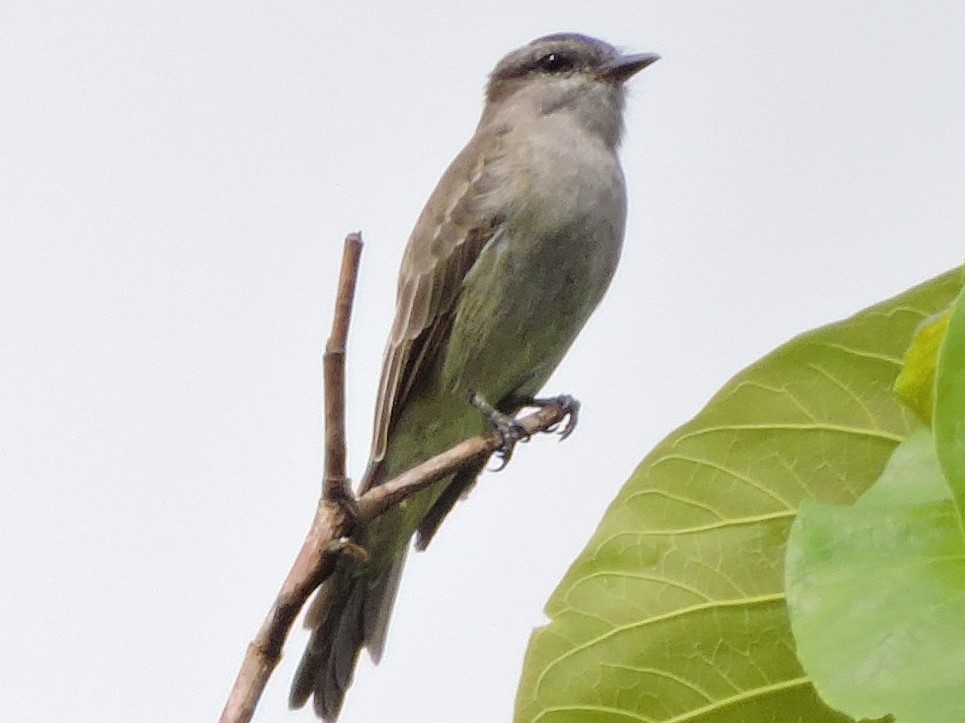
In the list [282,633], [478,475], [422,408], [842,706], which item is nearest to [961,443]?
[842,706]

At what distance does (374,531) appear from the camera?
486cm

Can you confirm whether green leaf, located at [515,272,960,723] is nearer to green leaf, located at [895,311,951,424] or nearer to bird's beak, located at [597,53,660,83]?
green leaf, located at [895,311,951,424]

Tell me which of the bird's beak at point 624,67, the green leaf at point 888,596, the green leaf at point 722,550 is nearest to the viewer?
the green leaf at point 888,596

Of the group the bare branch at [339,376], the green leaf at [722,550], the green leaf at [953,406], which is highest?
the bare branch at [339,376]

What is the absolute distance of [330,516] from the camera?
5.34 ft

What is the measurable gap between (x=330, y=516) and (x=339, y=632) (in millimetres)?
2921

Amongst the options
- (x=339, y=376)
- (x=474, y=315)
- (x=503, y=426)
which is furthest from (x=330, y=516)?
(x=474, y=315)

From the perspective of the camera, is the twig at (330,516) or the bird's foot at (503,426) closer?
the twig at (330,516)

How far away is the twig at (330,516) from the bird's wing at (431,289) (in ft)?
9.27

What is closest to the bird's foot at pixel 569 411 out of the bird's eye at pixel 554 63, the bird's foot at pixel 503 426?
the bird's foot at pixel 503 426

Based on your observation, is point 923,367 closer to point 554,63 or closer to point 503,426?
point 503,426

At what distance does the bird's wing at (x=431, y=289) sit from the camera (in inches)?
189

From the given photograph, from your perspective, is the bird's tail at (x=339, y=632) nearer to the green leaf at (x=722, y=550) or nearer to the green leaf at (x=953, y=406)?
the green leaf at (x=722, y=550)

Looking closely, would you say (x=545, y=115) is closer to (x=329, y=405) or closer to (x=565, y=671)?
(x=565, y=671)
